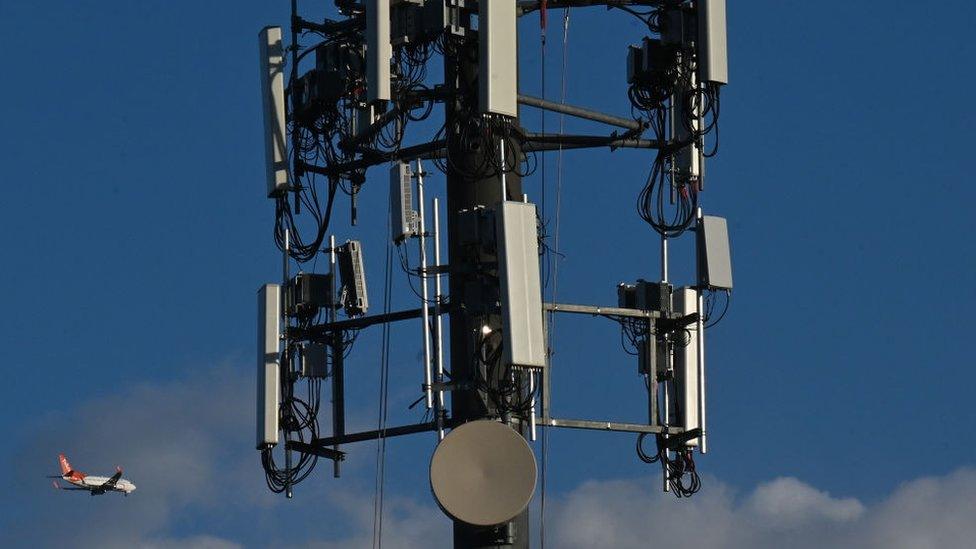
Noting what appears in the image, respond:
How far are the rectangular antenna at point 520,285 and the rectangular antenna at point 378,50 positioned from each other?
2.36 metres

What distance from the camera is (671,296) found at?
32594mm

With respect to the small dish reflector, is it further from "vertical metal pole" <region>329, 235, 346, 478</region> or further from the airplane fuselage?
the airplane fuselage

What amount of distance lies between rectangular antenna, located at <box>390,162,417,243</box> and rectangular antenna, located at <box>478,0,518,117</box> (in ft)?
6.97

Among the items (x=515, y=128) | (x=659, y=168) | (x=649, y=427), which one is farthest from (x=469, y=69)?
(x=649, y=427)

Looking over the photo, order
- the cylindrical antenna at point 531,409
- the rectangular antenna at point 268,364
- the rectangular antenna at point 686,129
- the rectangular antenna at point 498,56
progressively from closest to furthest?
the rectangular antenna at point 498,56 → the cylindrical antenna at point 531,409 → the rectangular antenna at point 268,364 → the rectangular antenna at point 686,129

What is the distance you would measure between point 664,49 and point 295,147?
560cm

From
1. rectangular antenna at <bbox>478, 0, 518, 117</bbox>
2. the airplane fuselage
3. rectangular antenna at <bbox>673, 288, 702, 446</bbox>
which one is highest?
the airplane fuselage

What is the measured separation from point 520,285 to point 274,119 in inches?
231

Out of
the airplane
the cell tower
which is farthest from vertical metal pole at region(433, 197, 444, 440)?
the airplane

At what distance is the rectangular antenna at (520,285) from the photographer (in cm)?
2923

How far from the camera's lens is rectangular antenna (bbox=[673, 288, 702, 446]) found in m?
32.2

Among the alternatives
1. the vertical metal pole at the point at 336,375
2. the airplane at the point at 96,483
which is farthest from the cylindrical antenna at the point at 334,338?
the airplane at the point at 96,483

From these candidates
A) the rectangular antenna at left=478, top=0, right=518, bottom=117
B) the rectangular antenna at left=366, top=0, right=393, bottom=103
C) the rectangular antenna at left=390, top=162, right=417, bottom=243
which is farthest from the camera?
the rectangular antenna at left=390, top=162, right=417, bottom=243

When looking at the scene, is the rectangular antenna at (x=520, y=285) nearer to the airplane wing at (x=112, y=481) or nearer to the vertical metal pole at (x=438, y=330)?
the vertical metal pole at (x=438, y=330)
